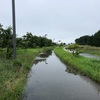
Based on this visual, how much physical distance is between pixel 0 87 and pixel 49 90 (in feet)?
7.99

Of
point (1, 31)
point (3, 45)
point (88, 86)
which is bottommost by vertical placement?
point (88, 86)

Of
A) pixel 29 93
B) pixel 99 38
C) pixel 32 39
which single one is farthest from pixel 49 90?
pixel 99 38

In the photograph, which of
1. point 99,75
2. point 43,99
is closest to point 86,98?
point 43,99

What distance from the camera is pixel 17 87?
26.0 ft

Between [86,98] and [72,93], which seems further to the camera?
[72,93]

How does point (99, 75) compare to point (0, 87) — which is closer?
point (0, 87)

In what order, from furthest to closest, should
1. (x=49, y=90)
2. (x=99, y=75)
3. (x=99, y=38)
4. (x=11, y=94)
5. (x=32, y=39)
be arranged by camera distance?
(x=99, y=38), (x=32, y=39), (x=99, y=75), (x=49, y=90), (x=11, y=94)

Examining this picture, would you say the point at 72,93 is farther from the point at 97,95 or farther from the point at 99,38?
the point at 99,38

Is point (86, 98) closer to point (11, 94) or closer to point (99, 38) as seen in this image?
point (11, 94)

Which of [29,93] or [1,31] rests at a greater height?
[1,31]

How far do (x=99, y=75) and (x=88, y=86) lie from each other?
1.52 m

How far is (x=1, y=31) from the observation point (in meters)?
25.5

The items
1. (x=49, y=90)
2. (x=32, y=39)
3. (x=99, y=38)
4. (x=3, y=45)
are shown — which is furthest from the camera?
(x=99, y=38)

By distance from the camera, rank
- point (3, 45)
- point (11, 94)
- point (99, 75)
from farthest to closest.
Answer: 1. point (3, 45)
2. point (99, 75)
3. point (11, 94)
